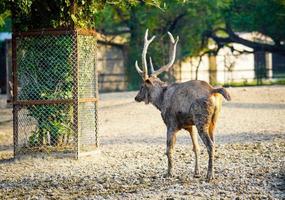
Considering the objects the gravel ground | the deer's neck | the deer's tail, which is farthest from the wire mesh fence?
the deer's tail

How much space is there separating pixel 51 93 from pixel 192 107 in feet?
12.2

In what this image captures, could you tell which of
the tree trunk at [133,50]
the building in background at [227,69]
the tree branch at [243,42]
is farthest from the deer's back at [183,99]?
the tree branch at [243,42]

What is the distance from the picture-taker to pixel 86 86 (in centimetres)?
1199

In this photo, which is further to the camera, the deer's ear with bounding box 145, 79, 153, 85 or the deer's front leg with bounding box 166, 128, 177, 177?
the deer's ear with bounding box 145, 79, 153, 85

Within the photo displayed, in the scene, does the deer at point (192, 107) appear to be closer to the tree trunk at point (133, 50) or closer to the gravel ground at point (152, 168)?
the gravel ground at point (152, 168)

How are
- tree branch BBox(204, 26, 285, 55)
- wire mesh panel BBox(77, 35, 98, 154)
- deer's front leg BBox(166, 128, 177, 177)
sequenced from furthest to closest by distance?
1. tree branch BBox(204, 26, 285, 55)
2. wire mesh panel BBox(77, 35, 98, 154)
3. deer's front leg BBox(166, 128, 177, 177)

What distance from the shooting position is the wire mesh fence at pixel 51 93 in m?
11.6

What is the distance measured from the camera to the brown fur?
28.9 ft

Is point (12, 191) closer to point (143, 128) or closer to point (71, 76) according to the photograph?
point (71, 76)

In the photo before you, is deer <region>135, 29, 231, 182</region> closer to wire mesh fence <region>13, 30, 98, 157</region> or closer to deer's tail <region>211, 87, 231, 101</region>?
deer's tail <region>211, 87, 231, 101</region>

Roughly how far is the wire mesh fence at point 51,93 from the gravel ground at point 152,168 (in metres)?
0.46

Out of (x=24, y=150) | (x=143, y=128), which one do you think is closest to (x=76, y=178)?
(x=24, y=150)

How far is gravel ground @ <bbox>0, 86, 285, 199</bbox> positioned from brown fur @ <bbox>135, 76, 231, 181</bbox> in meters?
0.58

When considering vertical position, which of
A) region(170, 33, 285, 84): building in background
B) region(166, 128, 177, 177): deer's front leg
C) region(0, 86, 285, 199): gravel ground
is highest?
region(170, 33, 285, 84): building in background
